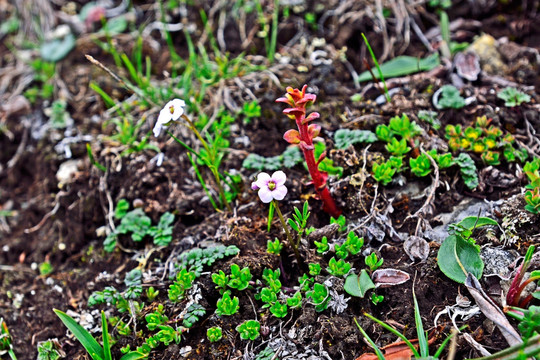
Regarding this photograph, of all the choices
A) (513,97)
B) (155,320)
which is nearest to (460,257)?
(513,97)

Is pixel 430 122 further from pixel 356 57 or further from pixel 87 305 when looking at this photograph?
pixel 87 305

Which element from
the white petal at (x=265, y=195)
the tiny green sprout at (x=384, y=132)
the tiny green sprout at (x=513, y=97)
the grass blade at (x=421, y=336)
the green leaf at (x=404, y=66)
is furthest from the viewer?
the green leaf at (x=404, y=66)

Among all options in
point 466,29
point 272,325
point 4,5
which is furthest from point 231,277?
point 4,5

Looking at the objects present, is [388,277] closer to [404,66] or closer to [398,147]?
[398,147]

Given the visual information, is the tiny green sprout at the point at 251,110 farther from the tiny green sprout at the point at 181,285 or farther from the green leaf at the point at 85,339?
the green leaf at the point at 85,339

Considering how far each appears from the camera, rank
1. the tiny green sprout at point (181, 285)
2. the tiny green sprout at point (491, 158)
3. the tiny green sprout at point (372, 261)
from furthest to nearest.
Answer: the tiny green sprout at point (491, 158) < the tiny green sprout at point (181, 285) < the tiny green sprout at point (372, 261)

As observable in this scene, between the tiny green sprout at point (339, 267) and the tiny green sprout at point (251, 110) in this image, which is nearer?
the tiny green sprout at point (339, 267)

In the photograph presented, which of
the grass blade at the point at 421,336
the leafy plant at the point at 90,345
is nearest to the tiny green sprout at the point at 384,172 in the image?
the grass blade at the point at 421,336

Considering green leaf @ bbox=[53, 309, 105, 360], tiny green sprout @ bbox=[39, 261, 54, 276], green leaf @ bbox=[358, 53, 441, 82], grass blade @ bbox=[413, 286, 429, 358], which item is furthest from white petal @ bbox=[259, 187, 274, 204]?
tiny green sprout @ bbox=[39, 261, 54, 276]
